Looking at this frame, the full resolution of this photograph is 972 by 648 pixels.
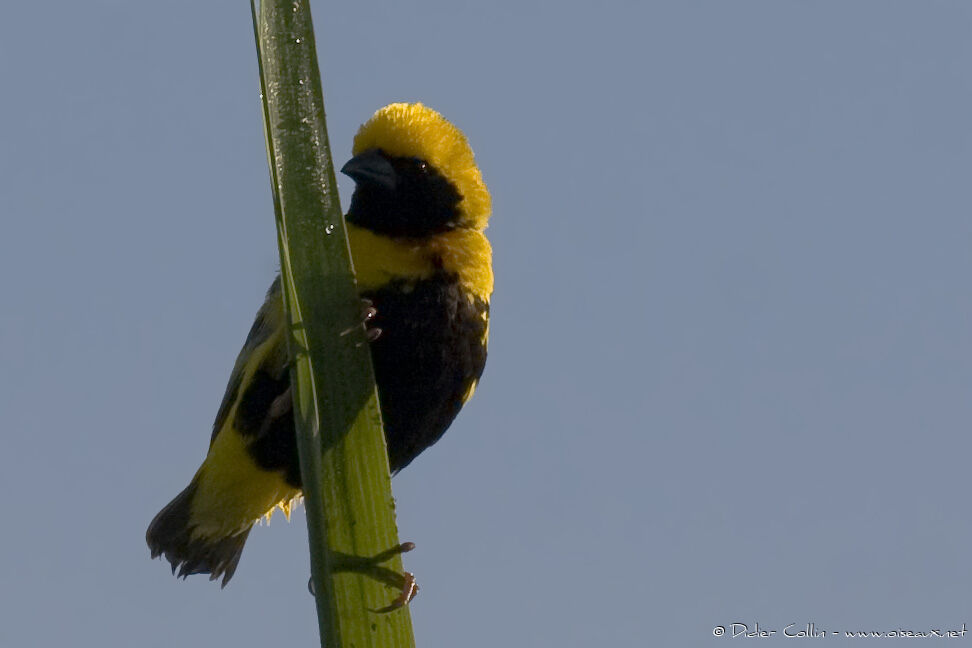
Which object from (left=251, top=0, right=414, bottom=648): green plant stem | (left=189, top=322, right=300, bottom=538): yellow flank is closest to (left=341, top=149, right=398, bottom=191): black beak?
(left=189, top=322, right=300, bottom=538): yellow flank

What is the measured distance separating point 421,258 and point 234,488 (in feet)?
3.78

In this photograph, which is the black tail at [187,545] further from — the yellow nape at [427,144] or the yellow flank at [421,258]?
the yellow nape at [427,144]

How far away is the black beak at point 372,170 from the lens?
161 inches

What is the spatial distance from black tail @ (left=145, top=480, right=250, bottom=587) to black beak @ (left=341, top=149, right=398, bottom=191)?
1390 mm

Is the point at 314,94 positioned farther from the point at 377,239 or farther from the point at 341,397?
the point at 377,239

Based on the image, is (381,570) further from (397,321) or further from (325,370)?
(397,321)

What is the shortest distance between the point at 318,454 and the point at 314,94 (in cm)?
59

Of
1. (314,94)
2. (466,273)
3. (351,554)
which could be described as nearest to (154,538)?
(466,273)

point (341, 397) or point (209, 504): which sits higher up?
point (209, 504)

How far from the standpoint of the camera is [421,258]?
12.8 feet

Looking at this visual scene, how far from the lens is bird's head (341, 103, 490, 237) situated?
13.3 ft

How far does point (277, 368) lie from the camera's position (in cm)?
373

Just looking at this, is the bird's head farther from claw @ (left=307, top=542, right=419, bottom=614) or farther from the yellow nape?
claw @ (left=307, top=542, right=419, bottom=614)

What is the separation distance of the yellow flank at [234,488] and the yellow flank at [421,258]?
12.6 inches
